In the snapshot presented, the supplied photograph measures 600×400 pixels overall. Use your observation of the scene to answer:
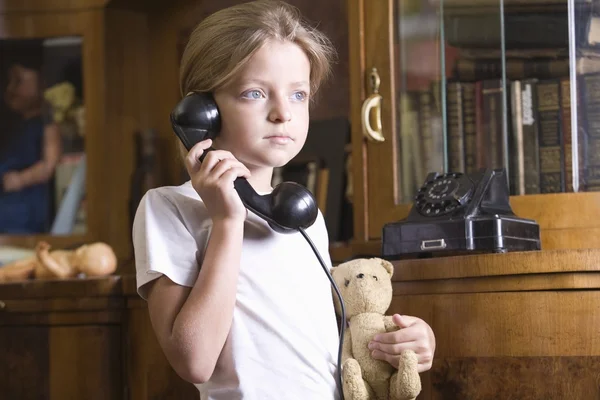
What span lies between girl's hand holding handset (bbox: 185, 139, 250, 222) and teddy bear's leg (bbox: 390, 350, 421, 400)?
0.82 ft

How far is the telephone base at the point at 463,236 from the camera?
144 cm

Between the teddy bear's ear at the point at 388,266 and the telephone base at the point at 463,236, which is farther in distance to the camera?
the telephone base at the point at 463,236

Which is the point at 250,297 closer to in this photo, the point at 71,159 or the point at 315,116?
the point at 315,116

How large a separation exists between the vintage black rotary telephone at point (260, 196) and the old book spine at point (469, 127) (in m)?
0.62

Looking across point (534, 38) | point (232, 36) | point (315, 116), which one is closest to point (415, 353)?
point (232, 36)

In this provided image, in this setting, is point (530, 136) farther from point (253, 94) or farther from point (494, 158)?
point (253, 94)

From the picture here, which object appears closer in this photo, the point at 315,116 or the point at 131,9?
the point at 315,116

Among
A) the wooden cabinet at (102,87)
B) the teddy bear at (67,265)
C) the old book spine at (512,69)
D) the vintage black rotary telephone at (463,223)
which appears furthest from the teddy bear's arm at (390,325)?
the wooden cabinet at (102,87)

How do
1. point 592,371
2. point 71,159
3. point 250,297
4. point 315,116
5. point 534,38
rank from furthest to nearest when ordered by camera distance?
1. point 71,159
2. point 315,116
3. point 534,38
4. point 592,371
5. point 250,297

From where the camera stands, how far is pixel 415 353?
1.17m

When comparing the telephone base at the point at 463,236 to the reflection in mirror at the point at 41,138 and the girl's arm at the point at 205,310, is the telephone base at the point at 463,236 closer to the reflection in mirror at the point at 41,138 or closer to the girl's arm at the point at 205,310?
the girl's arm at the point at 205,310

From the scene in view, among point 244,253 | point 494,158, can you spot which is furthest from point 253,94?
point 494,158

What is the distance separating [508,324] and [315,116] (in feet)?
3.59

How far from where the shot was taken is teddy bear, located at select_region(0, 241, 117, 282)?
188cm
